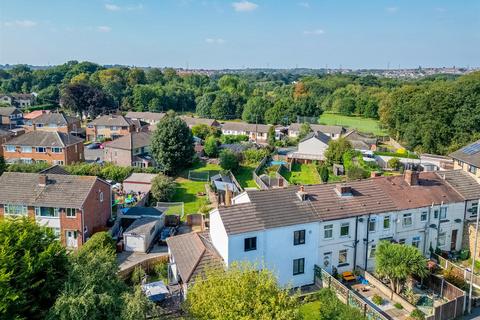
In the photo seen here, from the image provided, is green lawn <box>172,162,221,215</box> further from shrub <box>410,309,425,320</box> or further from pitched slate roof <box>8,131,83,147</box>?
shrub <box>410,309,425,320</box>

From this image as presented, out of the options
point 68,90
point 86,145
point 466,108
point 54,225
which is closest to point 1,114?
point 68,90

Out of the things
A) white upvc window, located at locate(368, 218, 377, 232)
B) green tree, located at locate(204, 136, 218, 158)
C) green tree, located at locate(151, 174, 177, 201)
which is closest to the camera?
white upvc window, located at locate(368, 218, 377, 232)

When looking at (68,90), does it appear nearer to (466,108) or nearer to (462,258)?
(466,108)

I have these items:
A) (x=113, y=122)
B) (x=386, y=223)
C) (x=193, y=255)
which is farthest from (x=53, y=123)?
(x=386, y=223)

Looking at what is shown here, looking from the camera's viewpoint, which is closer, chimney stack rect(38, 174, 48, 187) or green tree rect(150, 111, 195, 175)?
chimney stack rect(38, 174, 48, 187)

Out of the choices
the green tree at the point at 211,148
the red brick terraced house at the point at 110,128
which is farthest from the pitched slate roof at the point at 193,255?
the red brick terraced house at the point at 110,128

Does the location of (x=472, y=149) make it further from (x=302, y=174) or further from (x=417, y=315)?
(x=302, y=174)

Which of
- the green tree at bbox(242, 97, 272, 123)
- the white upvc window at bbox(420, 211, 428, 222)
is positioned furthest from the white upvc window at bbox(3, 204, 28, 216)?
the green tree at bbox(242, 97, 272, 123)
